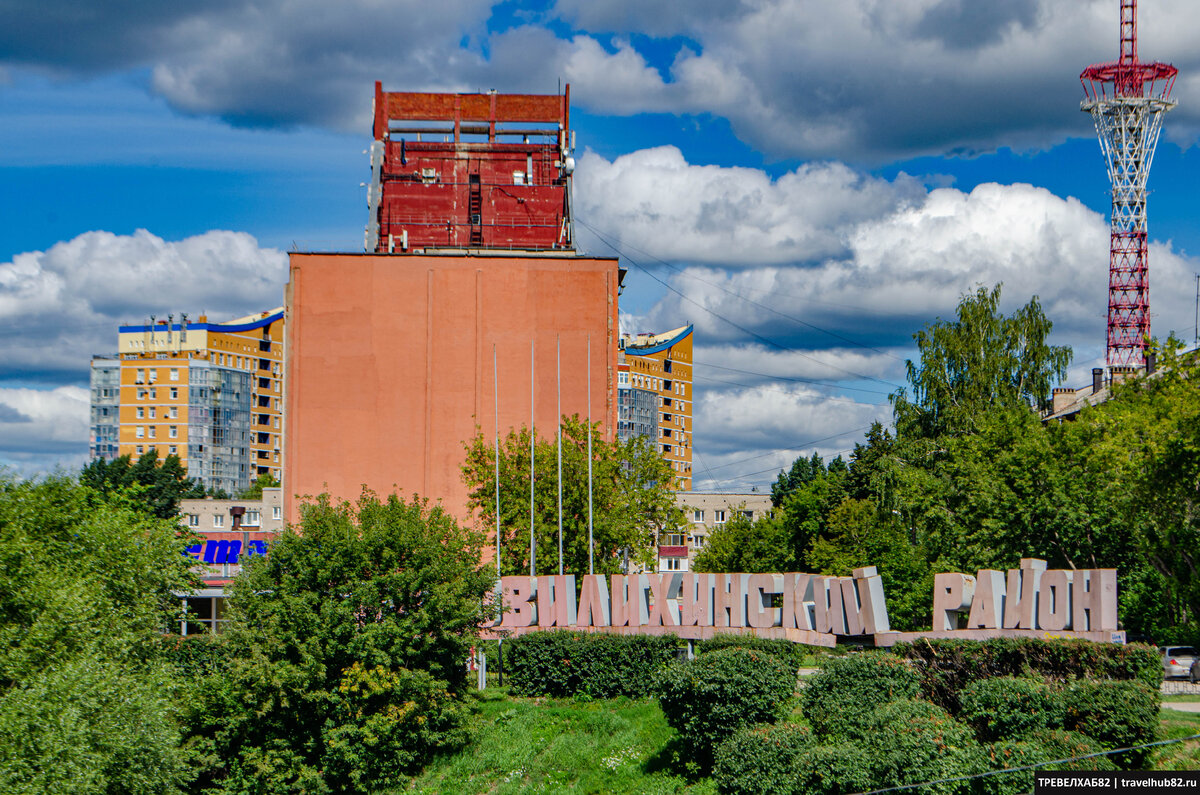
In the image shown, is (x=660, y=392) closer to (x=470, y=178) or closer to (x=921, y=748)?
(x=470, y=178)

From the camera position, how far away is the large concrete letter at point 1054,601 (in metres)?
27.2

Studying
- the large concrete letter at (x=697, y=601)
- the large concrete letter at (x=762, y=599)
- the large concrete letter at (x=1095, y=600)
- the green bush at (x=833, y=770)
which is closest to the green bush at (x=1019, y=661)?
the large concrete letter at (x=1095, y=600)

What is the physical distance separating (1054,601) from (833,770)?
26.9 feet

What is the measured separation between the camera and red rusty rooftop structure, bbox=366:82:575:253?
64.9 metres

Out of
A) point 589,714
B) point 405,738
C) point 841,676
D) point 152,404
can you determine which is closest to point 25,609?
point 405,738

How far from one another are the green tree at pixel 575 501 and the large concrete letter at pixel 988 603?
19.3 meters

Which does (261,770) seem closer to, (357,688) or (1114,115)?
(357,688)

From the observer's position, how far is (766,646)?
29703 millimetres

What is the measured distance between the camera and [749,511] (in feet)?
→ 396

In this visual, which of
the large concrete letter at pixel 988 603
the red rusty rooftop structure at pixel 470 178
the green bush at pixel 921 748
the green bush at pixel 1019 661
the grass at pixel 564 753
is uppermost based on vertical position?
the red rusty rooftop structure at pixel 470 178

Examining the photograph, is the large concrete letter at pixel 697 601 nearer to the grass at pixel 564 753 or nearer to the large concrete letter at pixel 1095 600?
the grass at pixel 564 753

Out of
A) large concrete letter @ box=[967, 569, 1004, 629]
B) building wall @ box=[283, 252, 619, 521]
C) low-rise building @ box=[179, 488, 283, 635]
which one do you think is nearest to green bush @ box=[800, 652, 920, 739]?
large concrete letter @ box=[967, 569, 1004, 629]

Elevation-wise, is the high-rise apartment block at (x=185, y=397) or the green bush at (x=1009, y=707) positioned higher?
the high-rise apartment block at (x=185, y=397)

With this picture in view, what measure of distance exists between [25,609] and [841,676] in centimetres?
2092
